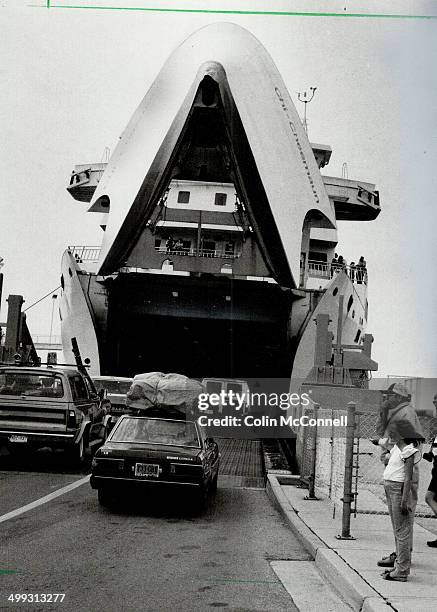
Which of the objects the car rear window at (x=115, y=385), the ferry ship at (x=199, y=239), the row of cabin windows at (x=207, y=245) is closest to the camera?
the car rear window at (x=115, y=385)

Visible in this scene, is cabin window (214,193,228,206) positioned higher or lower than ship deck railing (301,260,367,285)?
higher

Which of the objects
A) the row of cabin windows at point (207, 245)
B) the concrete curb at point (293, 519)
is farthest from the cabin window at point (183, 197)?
the concrete curb at point (293, 519)

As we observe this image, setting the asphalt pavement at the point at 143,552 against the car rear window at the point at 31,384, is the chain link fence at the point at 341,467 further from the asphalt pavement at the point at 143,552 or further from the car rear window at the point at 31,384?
the car rear window at the point at 31,384

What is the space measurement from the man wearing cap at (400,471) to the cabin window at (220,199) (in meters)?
24.7

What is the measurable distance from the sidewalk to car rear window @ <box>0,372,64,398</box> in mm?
4131

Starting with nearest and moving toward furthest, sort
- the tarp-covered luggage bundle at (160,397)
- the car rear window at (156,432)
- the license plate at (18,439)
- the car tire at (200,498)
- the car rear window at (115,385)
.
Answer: the car tire at (200,498) → the car rear window at (156,432) → the tarp-covered luggage bundle at (160,397) → the license plate at (18,439) → the car rear window at (115,385)

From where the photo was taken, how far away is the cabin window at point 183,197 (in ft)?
102

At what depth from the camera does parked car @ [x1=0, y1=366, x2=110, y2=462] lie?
1220 centimetres

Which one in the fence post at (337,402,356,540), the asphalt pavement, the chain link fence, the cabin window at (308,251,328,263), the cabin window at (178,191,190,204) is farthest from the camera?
the cabin window at (308,251,328,263)

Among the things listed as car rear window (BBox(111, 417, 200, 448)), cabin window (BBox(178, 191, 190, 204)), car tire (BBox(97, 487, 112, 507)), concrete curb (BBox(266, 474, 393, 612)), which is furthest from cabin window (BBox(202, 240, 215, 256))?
concrete curb (BBox(266, 474, 393, 612))

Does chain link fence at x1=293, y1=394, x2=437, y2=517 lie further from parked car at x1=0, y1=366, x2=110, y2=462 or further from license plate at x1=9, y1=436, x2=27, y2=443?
license plate at x1=9, y1=436, x2=27, y2=443

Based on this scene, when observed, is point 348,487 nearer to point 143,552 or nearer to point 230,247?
point 143,552

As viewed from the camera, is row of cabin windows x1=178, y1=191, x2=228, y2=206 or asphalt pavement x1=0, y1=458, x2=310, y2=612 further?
row of cabin windows x1=178, y1=191, x2=228, y2=206

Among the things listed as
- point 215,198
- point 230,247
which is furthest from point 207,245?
point 215,198
